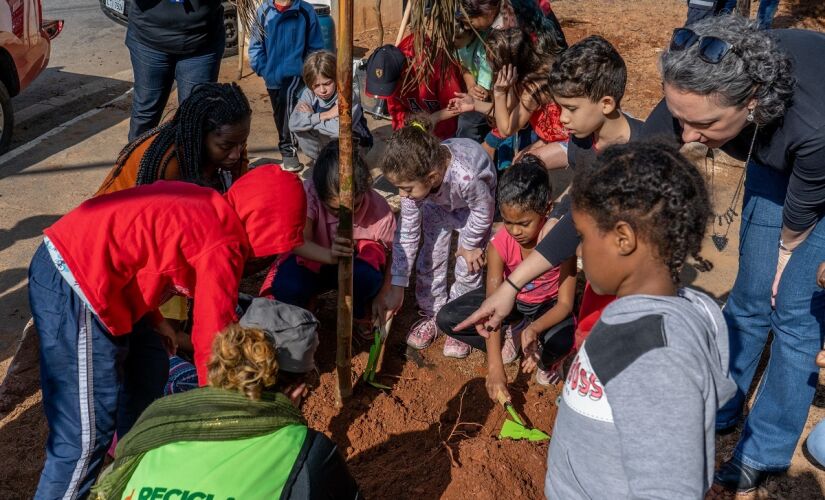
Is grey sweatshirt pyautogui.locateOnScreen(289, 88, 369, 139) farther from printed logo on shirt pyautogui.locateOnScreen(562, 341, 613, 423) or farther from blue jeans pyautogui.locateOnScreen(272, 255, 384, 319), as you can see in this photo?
printed logo on shirt pyautogui.locateOnScreen(562, 341, 613, 423)

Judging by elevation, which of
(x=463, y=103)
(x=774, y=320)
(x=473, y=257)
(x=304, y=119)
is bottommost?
(x=473, y=257)

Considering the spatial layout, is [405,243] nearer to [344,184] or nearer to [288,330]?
[344,184]

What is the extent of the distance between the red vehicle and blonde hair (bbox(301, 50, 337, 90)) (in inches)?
110

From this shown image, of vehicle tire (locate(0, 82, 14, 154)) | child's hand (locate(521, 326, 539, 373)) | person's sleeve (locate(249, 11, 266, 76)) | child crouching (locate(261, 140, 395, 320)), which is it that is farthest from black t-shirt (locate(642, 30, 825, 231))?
vehicle tire (locate(0, 82, 14, 154))

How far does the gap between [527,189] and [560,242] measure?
615 millimetres

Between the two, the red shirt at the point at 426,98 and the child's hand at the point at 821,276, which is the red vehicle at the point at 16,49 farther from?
the child's hand at the point at 821,276

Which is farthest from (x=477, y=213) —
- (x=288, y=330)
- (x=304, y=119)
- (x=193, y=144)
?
(x=304, y=119)

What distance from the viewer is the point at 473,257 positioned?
4.04 metres

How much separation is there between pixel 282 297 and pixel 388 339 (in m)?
0.67

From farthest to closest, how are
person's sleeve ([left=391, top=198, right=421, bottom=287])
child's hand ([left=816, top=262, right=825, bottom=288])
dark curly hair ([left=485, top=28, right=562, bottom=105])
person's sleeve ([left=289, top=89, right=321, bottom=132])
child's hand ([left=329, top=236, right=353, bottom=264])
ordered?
person's sleeve ([left=289, top=89, right=321, bottom=132])
dark curly hair ([left=485, top=28, right=562, bottom=105])
person's sleeve ([left=391, top=198, right=421, bottom=287])
child's hand ([left=329, top=236, right=353, bottom=264])
child's hand ([left=816, top=262, right=825, bottom=288])

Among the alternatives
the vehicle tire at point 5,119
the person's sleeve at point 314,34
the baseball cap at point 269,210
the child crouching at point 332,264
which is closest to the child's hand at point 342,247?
the baseball cap at point 269,210

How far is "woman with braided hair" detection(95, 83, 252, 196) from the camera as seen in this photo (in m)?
3.39

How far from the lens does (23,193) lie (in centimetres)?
567

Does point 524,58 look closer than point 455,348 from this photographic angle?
No
